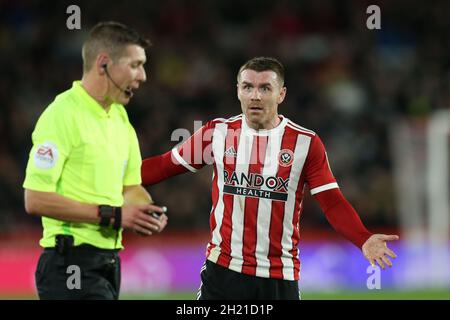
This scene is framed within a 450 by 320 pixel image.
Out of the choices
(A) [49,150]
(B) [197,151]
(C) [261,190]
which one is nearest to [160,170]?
(B) [197,151]

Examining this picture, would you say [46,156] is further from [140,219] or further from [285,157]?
[285,157]

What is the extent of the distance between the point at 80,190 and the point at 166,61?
1017 centimetres

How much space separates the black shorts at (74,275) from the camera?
4781mm

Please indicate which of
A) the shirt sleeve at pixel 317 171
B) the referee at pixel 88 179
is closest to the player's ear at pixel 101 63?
the referee at pixel 88 179

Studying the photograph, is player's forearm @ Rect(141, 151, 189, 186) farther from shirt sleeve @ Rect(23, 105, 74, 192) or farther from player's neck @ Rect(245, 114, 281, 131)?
shirt sleeve @ Rect(23, 105, 74, 192)

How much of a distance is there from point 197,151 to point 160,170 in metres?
0.29

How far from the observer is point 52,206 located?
4676 millimetres

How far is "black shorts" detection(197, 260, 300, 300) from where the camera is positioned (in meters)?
5.40

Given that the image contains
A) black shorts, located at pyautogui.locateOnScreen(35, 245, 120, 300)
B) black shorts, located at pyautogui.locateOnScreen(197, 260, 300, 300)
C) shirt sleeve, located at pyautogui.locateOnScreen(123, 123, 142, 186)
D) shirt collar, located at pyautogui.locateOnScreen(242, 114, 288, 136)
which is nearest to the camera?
black shorts, located at pyautogui.locateOnScreen(35, 245, 120, 300)

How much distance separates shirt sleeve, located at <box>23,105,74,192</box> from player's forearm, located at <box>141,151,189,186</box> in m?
1.01

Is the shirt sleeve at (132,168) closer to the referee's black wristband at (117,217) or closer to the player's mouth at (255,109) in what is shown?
the referee's black wristband at (117,217)

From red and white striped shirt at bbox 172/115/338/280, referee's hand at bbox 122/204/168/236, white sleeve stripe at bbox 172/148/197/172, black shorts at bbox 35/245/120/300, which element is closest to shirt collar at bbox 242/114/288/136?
red and white striped shirt at bbox 172/115/338/280

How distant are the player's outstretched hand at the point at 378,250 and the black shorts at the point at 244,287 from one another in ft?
1.79

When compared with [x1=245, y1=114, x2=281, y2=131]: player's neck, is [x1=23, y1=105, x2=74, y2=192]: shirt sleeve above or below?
below
